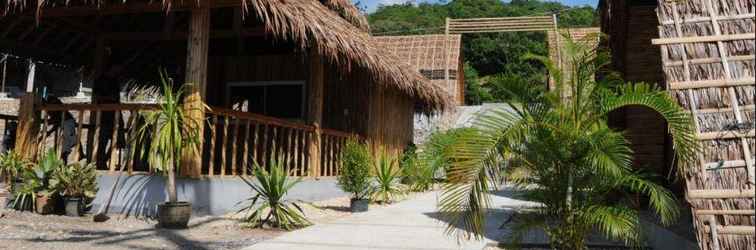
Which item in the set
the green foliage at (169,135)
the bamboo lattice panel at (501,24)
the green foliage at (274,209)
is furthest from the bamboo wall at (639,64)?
the bamboo lattice panel at (501,24)

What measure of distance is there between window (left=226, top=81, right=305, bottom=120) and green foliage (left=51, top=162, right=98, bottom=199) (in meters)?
4.42

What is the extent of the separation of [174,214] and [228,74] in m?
5.58

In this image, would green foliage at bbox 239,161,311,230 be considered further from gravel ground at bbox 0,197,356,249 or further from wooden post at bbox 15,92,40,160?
wooden post at bbox 15,92,40,160

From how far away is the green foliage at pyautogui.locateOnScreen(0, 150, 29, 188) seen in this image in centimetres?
666

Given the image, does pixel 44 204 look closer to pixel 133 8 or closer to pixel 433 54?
pixel 133 8

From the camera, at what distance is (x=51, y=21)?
8.22 m

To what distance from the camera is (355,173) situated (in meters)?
7.82

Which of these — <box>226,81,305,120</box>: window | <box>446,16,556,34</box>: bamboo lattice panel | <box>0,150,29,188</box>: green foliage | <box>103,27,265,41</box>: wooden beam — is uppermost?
<box>446,16,556,34</box>: bamboo lattice panel

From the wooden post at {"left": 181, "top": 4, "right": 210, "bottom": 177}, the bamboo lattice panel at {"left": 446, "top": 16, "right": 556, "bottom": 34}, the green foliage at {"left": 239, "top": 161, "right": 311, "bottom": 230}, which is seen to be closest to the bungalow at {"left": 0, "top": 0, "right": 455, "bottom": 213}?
the wooden post at {"left": 181, "top": 4, "right": 210, "bottom": 177}

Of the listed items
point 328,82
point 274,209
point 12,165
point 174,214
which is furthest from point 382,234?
point 328,82

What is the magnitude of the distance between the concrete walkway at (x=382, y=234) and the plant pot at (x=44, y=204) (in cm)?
272

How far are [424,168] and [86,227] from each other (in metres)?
3.58

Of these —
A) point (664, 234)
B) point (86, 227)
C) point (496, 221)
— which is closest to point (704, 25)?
point (664, 234)

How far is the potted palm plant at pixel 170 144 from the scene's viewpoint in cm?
546
